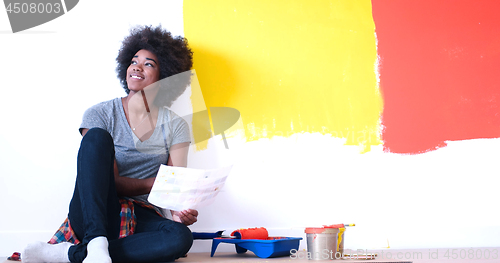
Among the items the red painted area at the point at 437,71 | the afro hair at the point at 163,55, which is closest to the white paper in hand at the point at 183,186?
the afro hair at the point at 163,55

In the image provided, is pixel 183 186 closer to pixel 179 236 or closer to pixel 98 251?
pixel 179 236

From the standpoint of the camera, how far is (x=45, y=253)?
1062mm

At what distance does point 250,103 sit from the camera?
5.64 ft

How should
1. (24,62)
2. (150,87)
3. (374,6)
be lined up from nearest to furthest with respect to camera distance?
(150,87), (24,62), (374,6)

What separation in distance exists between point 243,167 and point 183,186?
1.86 feet

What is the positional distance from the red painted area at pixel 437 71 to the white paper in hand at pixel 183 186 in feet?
2.88

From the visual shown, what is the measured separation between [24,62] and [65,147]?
1.30 feet

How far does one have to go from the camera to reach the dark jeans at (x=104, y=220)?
104 centimetres

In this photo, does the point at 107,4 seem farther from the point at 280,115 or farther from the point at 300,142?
the point at 300,142

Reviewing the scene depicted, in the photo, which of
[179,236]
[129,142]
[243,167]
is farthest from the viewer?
[243,167]

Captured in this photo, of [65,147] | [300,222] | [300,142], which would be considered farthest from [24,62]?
[300,222]

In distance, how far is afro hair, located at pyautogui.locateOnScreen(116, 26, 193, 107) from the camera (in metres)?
1.60

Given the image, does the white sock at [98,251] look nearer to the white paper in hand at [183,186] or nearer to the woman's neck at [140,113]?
the white paper in hand at [183,186]

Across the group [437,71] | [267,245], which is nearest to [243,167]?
[267,245]
